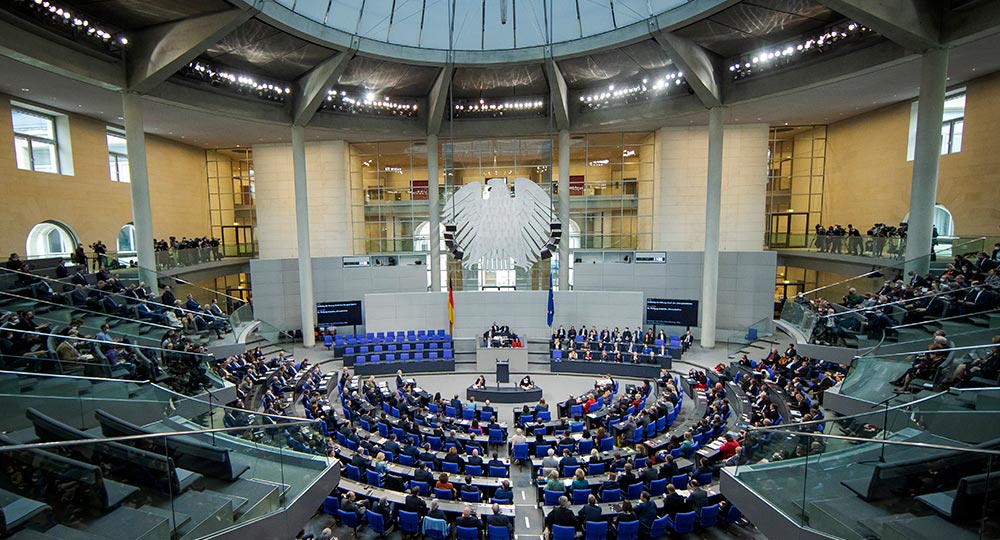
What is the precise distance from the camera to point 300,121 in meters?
19.9

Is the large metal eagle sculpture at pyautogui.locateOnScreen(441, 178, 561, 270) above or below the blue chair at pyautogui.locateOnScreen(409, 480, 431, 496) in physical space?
above

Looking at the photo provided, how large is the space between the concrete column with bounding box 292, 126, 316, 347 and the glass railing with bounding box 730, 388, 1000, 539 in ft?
63.4

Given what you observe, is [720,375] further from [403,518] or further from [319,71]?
[319,71]

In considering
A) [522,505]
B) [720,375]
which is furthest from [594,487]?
[720,375]

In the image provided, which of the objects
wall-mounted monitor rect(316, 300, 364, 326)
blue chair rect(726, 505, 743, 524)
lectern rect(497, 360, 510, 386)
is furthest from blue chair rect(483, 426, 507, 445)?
wall-mounted monitor rect(316, 300, 364, 326)

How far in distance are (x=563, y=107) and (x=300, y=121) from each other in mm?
11614

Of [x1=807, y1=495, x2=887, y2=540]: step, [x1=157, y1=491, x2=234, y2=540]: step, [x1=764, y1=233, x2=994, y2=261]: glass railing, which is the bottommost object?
[x1=807, y1=495, x2=887, y2=540]: step

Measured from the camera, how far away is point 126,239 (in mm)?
21125

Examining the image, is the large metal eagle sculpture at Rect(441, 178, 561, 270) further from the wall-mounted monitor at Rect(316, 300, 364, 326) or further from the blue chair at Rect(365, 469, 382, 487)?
the wall-mounted monitor at Rect(316, 300, 364, 326)

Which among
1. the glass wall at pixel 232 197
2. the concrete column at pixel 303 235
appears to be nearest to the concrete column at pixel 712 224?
the concrete column at pixel 303 235

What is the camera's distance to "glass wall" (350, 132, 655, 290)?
953 inches

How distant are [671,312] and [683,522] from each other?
14914mm

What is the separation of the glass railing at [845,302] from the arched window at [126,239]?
2626 centimetres

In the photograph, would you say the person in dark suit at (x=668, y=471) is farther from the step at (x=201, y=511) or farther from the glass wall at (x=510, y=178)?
the glass wall at (x=510, y=178)
